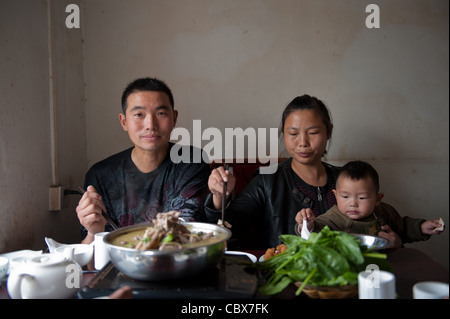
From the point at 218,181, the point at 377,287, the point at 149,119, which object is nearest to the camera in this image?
the point at 377,287

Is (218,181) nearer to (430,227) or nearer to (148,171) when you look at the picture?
(148,171)

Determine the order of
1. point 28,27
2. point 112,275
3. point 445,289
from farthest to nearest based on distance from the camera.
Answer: point 28,27 → point 112,275 → point 445,289

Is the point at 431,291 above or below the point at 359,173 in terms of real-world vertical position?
below

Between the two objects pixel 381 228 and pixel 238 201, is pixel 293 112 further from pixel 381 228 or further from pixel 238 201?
pixel 381 228

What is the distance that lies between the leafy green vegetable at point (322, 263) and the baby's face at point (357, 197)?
2.41ft

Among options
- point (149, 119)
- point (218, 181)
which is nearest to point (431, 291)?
point (218, 181)

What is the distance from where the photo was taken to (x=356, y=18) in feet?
8.24

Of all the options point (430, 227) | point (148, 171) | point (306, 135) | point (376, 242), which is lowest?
point (430, 227)

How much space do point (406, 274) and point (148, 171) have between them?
1.37 m

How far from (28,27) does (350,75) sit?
80.2 inches

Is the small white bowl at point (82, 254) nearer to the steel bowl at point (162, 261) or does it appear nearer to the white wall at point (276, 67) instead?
the steel bowl at point (162, 261)

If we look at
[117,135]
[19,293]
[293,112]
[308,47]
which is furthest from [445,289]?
[117,135]

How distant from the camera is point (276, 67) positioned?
2.56 meters

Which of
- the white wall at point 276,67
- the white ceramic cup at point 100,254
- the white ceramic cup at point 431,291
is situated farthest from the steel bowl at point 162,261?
the white wall at point 276,67
